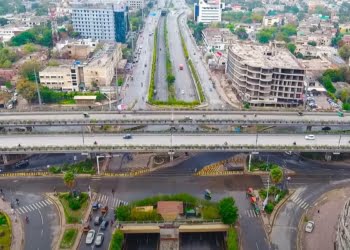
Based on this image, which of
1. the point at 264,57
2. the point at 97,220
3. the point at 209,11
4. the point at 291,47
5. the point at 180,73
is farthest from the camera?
the point at 209,11

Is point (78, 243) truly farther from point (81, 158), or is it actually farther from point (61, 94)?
point (61, 94)

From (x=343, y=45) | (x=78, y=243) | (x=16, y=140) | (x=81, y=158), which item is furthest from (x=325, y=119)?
(x=343, y=45)

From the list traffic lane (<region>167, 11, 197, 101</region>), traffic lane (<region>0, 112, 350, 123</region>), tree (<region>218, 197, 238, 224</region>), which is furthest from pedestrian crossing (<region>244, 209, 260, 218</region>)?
traffic lane (<region>167, 11, 197, 101</region>)

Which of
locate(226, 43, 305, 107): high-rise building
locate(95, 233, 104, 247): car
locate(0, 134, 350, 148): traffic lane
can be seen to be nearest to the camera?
locate(95, 233, 104, 247): car

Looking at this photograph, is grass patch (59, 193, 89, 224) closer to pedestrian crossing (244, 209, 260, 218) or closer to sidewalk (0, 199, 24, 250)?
sidewalk (0, 199, 24, 250)

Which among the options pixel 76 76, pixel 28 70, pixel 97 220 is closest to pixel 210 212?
pixel 97 220

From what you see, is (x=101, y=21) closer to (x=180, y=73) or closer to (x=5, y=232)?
(x=180, y=73)

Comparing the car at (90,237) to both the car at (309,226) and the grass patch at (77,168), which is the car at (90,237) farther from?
the car at (309,226)

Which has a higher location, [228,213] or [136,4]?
[136,4]
